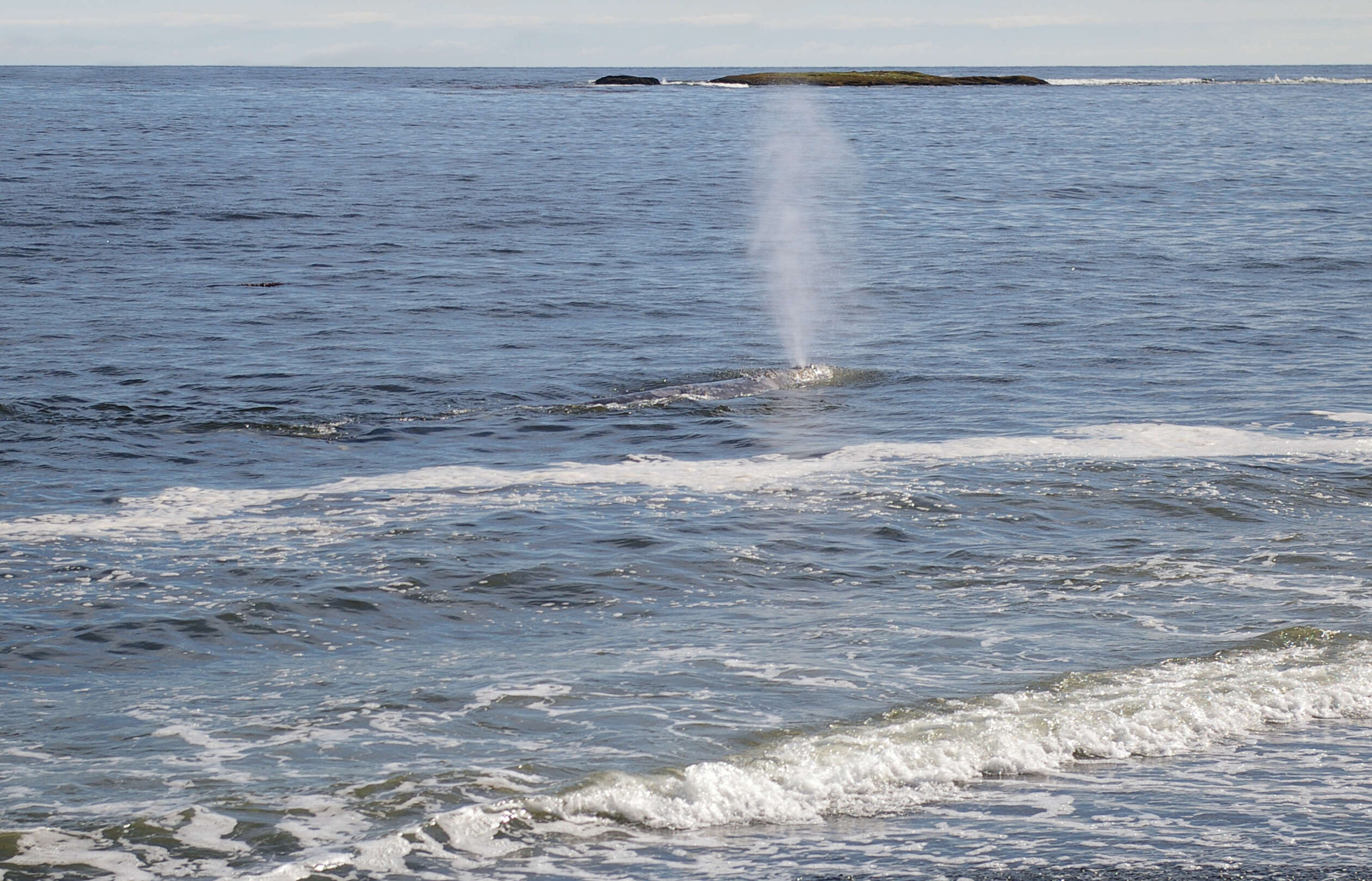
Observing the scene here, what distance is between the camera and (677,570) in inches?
490

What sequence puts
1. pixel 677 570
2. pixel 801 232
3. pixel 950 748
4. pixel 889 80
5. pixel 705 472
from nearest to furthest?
pixel 950 748
pixel 677 570
pixel 705 472
pixel 801 232
pixel 889 80

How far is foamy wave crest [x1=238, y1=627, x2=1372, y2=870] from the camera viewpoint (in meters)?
7.89

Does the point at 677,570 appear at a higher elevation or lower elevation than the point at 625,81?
lower

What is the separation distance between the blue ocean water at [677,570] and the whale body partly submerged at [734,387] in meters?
0.36

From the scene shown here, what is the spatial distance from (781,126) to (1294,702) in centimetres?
10163

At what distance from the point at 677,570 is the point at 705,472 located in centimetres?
347

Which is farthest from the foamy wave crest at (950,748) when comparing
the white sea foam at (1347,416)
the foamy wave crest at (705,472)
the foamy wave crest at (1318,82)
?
the foamy wave crest at (1318,82)

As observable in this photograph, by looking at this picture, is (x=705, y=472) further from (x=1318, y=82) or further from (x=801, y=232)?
(x=1318, y=82)

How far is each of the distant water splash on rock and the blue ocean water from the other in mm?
598

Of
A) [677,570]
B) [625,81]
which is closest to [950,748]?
[677,570]

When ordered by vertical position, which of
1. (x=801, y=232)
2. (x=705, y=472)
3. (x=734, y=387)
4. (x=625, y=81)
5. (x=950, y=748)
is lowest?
(x=950, y=748)

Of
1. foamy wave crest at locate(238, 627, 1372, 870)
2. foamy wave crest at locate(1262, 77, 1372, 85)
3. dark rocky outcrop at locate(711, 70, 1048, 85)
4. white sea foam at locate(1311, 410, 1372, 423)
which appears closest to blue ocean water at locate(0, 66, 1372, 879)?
foamy wave crest at locate(238, 627, 1372, 870)

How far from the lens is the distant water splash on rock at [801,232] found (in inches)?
1081

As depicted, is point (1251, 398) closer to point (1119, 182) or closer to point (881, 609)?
point (881, 609)
